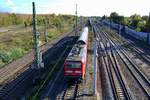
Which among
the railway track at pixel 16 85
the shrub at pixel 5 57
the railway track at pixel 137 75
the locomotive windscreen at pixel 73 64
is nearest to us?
the railway track at pixel 16 85

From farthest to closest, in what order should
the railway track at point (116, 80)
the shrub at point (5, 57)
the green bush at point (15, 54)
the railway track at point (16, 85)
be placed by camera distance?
the green bush at point (15, 54) → the shrub at point (5, 57) → the railway track at point (16, 85) → the railway track at point (116, 80)

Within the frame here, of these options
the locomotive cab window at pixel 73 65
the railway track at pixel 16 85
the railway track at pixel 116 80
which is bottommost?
the railway track at pixel 16 85

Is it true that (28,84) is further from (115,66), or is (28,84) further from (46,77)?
(115,66)

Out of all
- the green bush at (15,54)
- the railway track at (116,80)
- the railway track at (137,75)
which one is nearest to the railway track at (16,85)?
the railway track at (116,80)

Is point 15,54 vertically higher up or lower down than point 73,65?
lower down

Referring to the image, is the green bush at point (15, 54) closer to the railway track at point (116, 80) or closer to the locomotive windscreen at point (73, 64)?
the railway track at point (116, 80)

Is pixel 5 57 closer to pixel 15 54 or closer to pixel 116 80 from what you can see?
pixel 15 54

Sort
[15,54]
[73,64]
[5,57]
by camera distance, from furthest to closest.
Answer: [15,54], [5,57], [73,64]

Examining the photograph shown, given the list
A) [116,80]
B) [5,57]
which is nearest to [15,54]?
[5,57]

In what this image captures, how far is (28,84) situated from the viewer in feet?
96.5

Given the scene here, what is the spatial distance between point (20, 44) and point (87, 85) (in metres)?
36.2

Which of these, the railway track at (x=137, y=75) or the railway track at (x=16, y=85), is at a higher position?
the railway track at (x=137, y=75)

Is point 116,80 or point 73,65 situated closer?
point 73,65

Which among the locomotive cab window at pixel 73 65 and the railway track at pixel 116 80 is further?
the locomotive cab window at pixel 73 65
